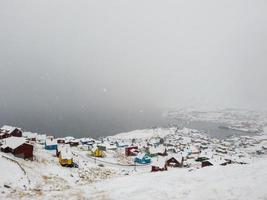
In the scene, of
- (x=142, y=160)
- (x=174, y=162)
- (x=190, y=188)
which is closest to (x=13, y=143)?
(x=142, y=160)

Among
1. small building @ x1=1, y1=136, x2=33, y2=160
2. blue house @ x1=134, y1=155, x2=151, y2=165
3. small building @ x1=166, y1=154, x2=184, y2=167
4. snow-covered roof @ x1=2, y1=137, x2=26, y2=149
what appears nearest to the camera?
small building @ x1=1, y1=136, x2=33, y2=160

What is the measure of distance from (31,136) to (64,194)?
64718 mm

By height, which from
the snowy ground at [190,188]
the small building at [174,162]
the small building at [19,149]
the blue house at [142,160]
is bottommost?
the small building at [174,162]

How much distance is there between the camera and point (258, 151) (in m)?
127

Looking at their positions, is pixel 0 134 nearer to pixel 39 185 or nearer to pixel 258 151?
pixel 39 185

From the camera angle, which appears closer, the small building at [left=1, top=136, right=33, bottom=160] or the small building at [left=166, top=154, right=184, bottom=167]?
the small building at [left=1, top=136, right=33, bottom=160]

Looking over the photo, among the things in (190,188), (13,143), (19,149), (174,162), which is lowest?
(174,162)

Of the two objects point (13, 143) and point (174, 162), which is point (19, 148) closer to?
point (13, 143)

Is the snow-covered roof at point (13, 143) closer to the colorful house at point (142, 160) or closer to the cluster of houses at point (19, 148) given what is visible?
the cluster of houses at point (19, 148)

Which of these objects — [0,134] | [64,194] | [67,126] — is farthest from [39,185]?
[67,126]

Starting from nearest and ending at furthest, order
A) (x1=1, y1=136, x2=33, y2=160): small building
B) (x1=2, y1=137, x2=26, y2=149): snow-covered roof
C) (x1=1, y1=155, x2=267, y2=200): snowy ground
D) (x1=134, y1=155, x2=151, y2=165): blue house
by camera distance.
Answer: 1. (x1=1, y1=155, x2=267, y2=200): snowy ground
2. (x1=1, y1=136, x2=33, y2=160): small building
3. (x1=2, y1=137, x2=26, y2=149): snow-covered roof
4. (x1=134, y1=155, x2=151, y2=165): blue house

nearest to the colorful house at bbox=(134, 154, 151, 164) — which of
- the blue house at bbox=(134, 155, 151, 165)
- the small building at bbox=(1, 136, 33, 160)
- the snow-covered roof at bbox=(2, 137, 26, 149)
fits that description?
the blue house at bbox=(134, 155, 151, 165)

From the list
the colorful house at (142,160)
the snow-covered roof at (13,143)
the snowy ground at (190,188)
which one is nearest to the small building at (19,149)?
the snow-covered roof at (13,143)

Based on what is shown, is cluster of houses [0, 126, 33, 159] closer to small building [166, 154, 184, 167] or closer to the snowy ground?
the snowy ground
